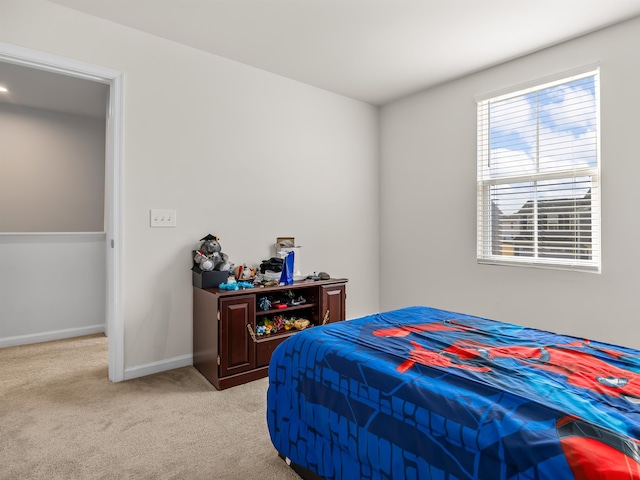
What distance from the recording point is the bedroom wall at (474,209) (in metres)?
2.55

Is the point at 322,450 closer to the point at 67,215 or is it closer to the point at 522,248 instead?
the point at 522,248

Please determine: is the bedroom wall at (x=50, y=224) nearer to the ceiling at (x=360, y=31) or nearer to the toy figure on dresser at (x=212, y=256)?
the ceiling at (x=360, y=31)

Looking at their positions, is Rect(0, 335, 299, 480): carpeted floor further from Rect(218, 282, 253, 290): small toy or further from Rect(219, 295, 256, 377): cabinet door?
Rect(218, 282, 253, 290): small toy

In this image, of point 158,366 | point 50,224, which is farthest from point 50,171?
point 158,366

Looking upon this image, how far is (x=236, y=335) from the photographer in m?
2.62

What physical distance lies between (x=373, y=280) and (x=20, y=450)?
3282 millimetres

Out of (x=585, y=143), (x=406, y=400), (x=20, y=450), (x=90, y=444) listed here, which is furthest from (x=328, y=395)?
(x=585, y=143)

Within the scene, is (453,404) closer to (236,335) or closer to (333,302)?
(236,335)

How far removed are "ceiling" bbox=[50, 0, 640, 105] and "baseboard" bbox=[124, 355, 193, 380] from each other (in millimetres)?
2486

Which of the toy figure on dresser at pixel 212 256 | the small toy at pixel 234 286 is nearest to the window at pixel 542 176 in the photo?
the small toy at pixel 234 286

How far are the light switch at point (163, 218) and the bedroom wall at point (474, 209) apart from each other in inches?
92.5

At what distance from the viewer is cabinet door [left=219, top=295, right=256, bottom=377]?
2561 mm

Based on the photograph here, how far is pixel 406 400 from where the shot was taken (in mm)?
1153

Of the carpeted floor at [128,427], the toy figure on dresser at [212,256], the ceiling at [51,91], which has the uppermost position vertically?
the ceiling at [51,91]
